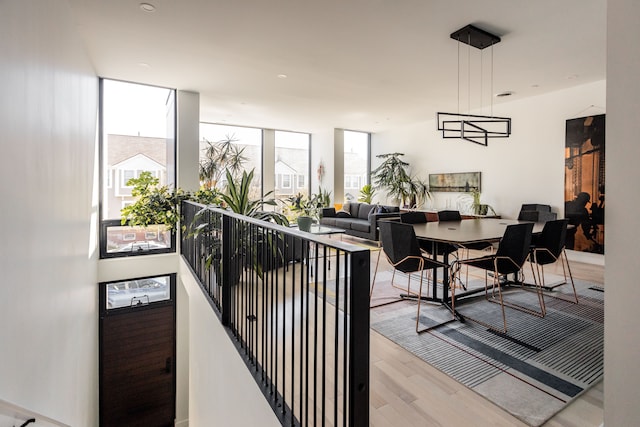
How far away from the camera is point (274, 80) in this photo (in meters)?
4.89

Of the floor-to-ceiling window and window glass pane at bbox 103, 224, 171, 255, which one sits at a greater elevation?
the floor-to-ceiling window

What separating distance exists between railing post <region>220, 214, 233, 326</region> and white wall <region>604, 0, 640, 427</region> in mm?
2175

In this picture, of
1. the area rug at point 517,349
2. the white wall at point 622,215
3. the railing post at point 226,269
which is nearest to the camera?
the white wall at point 622,215

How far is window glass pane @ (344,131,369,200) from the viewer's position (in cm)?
932

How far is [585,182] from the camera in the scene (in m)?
5.07

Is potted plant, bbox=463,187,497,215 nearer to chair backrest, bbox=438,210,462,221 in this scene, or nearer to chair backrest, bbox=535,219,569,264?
chair backrest, bbox=438,210,462,221

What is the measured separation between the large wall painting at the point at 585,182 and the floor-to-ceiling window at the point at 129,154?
632cm

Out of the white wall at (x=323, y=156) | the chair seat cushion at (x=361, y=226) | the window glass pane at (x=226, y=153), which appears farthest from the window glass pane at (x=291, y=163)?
the chair seat cushion at (x=361, y=226)

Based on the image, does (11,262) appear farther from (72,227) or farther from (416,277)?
(416,277)

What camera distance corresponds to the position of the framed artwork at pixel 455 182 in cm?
689

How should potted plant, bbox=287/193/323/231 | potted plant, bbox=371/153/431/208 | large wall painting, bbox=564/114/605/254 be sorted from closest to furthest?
large wall painting, bbox=564/114/605/254 < potted plant, bbox=287/193/323/231 < potted plant, bbox=371/153/431/208

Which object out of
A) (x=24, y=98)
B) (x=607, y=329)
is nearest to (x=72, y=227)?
(x=24, y=98)

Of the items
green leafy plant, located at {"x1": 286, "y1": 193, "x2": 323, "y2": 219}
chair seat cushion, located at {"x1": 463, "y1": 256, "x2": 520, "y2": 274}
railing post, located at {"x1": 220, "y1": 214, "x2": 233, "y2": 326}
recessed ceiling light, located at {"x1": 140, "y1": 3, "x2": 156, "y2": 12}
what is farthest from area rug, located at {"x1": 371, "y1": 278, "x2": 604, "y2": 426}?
green leafy plant, located at {"x1": 286, "y1": 193, "x2": 323, "y2": 219}

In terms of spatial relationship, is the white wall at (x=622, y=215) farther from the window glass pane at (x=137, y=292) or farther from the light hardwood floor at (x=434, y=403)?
the window glass pane at (x=137, y=292)
